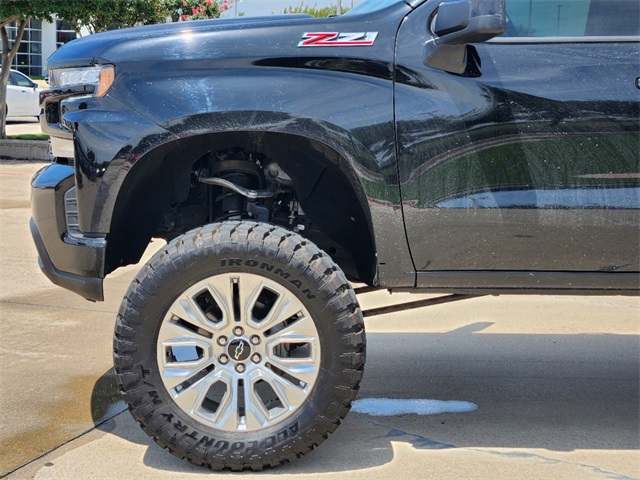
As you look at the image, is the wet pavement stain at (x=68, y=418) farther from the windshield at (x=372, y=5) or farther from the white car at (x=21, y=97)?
the white car at (x=21, y=97)

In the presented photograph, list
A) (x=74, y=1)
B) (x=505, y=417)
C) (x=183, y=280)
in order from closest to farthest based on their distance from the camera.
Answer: (x=183, y=280) < (x=505, y=417) < (x=74, y=1)

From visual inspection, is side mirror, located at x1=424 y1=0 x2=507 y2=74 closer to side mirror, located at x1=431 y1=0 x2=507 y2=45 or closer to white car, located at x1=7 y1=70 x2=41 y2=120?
side mirror, located at x1=431 y1=0 x2=507 y2=45

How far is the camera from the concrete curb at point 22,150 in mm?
15273

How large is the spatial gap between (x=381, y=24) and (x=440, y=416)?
72.2 inches

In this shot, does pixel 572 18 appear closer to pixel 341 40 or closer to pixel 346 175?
pixel 341 40

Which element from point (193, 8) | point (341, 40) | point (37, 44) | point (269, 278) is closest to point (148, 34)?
point (341, 40)

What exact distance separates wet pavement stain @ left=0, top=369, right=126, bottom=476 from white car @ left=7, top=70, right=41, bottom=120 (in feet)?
65.4

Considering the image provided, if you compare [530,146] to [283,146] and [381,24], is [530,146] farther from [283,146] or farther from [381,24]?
[283,146]

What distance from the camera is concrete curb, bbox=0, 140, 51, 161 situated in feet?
50.1

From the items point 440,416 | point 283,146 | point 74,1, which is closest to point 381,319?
point 440,416

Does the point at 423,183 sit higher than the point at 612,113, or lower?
lower

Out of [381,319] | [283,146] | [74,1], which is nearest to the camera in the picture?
[283,146]

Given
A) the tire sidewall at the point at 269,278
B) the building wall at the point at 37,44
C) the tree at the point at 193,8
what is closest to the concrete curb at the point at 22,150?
the tree at the point at 193,8

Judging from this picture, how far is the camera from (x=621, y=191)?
3469mm
